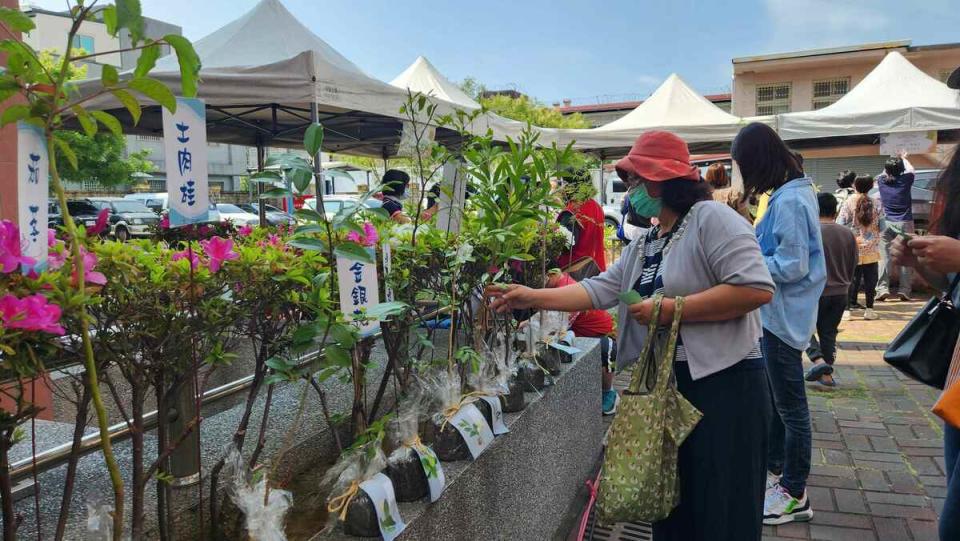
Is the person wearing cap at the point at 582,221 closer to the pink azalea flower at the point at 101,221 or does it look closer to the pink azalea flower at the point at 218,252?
the pink azalea flower at the point at 218,252

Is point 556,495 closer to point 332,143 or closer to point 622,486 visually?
point 622,486

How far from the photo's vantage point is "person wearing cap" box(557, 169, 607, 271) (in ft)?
12.0

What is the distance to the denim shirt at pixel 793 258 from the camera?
3105 millimetres

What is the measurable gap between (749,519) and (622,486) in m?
0.46

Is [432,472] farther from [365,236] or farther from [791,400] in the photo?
[791,400]

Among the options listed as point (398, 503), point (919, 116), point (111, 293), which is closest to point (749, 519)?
point (398, 503)

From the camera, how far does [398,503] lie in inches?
77.9

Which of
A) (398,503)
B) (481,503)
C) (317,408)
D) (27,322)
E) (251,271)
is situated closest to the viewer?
(27,322)

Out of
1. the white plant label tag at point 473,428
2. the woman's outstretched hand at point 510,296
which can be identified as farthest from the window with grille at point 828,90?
the white plant label tag at point 473,428

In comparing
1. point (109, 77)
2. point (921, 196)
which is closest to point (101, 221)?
point (109, 77)

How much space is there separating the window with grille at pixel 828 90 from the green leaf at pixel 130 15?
2906 cm

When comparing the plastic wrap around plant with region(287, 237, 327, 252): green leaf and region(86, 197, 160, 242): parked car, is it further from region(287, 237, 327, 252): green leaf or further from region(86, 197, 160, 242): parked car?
region(86, 197, 160, 242): parked car

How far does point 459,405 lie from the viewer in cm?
241

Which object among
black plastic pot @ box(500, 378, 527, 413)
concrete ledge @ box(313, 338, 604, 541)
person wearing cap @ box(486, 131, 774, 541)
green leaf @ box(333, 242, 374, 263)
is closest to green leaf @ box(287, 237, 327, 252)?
green leaf @ box(333, 242, 374, 263)
